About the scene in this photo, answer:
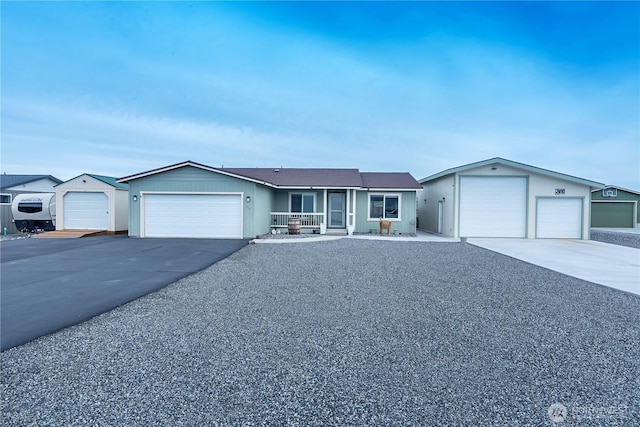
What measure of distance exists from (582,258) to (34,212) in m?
25.4

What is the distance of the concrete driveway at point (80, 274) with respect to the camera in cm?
451

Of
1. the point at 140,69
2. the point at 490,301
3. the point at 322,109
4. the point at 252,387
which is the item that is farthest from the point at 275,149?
the point at 252,387

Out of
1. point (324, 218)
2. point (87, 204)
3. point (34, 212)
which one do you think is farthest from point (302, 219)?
point (34, 212)

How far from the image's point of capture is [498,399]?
8.57ft

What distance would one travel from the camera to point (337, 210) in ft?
56.9

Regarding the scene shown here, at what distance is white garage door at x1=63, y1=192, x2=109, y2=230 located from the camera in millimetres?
16109

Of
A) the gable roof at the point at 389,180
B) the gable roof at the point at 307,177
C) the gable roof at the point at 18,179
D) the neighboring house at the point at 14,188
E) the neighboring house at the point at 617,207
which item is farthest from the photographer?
the neighboring house at the point at 617,207

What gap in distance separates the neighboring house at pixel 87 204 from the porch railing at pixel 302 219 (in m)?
8.30

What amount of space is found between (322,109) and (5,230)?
18.9m

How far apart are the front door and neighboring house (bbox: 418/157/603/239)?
221 inches

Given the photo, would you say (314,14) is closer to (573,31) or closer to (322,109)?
(322,109)

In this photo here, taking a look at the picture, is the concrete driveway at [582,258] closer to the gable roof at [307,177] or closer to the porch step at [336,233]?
the porch step at [336,233]

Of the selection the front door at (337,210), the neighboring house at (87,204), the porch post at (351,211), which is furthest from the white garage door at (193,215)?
the porch post at (351,211)

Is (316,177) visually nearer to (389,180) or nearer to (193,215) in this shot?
(389,180)
